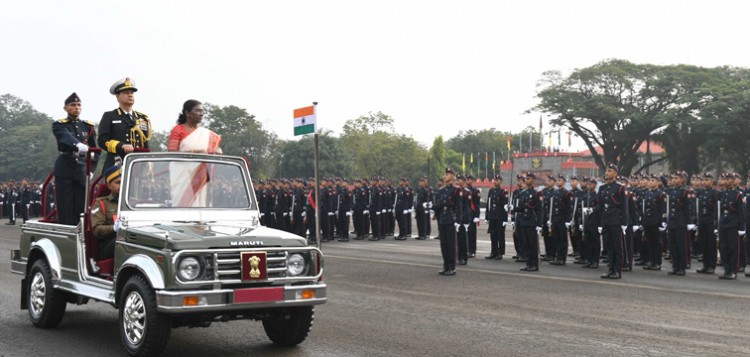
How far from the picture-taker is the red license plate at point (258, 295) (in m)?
6.30

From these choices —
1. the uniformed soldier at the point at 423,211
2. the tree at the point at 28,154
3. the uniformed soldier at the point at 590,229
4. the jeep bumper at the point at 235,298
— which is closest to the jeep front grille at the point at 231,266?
the jeep bumper at the point at 235,298

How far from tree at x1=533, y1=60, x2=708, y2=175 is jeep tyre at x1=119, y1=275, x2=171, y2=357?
177 feet

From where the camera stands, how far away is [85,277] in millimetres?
7445

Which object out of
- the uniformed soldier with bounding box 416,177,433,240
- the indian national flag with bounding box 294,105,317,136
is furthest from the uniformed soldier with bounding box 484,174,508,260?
the uniformed soldier with bounding box 416,177,433,240

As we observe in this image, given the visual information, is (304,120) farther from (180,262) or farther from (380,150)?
(380,150)

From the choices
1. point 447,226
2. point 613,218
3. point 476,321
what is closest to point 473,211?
point 447,226

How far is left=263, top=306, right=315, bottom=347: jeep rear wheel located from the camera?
23.5 ft

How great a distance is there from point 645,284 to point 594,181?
175 inches

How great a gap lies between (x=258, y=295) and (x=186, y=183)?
1.64 m

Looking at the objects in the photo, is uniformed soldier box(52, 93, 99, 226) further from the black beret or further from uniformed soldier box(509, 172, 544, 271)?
uniformed soldier box(509, 172, 544, 271)

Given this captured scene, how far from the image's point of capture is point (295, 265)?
22.2ft

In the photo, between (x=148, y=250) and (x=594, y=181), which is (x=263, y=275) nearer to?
(x=148, y=250)

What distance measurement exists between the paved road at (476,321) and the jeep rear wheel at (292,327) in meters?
0.11

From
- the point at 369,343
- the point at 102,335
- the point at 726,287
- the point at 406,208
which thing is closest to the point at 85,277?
the point at 102,335
